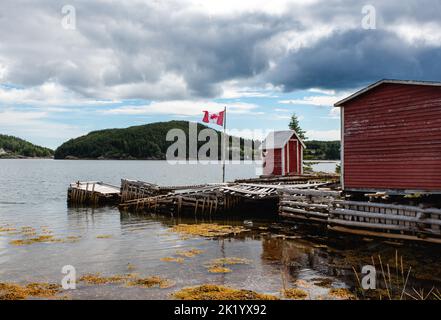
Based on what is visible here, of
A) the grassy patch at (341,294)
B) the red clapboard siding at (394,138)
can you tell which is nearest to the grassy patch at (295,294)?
the grassy patch at (341,294)

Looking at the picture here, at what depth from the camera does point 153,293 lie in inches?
466

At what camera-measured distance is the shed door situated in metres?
43.1

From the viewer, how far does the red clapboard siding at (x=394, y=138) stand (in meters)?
17.7

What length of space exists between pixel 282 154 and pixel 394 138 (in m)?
23.4

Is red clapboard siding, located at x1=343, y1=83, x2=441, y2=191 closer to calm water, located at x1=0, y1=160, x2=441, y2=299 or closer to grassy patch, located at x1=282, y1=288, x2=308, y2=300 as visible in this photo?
calm water, located at x1=0, y1=160, x2=441, y2=299

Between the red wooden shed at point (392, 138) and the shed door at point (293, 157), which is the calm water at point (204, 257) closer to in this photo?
the red wooden shed at point (392, 138)

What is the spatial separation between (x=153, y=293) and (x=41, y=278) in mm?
4540

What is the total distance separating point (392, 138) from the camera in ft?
62.5

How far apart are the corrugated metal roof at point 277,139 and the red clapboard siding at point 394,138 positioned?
20.9 meters

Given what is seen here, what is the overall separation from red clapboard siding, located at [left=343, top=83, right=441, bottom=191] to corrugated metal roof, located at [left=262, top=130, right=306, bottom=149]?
20.9m

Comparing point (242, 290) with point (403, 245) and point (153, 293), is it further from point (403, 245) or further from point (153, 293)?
point (403, 245)

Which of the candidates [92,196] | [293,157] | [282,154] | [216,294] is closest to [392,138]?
[216,294]

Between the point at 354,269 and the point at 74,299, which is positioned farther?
the point at 354,269
